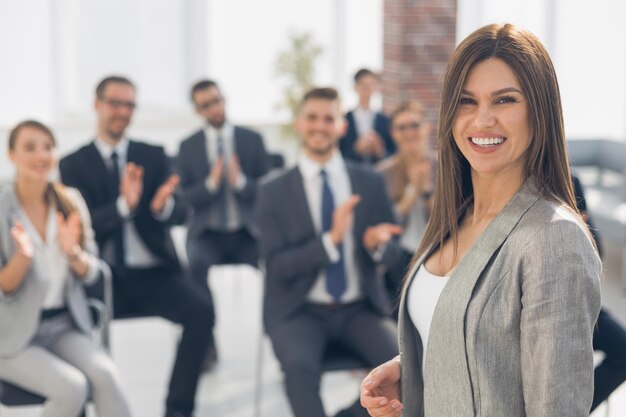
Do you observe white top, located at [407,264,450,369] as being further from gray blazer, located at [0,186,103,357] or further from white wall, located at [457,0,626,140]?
white wall, located at [457,0,626,140]

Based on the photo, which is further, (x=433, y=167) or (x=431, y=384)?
(x=433, y=167)

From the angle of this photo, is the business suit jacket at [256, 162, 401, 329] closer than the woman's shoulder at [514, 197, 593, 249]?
No

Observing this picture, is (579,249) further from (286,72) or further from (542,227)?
(286,72)

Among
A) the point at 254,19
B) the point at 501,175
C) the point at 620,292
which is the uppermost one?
the point at 254,19

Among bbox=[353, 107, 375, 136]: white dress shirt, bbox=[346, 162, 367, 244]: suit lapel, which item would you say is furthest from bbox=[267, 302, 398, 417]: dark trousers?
bbox=[353, 107, 375, 136]: white dress shirt

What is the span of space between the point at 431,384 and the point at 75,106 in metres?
7.81

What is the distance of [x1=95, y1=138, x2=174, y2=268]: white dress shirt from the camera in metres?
4.63

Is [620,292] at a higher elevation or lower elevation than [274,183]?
lower

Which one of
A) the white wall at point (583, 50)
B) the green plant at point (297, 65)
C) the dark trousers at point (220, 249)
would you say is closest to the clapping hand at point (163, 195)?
the dark trousers at point (220, 249)

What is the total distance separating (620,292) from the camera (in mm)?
6477

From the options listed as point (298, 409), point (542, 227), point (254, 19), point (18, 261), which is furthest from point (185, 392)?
point (254, 19)

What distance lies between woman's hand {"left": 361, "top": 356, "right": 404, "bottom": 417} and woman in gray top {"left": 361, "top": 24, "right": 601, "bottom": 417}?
0.09 metres

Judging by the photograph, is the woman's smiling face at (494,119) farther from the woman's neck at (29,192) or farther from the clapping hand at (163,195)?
the clapping hand at (163,195)

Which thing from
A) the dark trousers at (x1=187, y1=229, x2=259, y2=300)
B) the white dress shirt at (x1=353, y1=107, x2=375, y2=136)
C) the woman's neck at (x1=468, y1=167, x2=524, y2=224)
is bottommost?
the dark trousers at (x1=187, y1=229, x2=259, y2=300)
